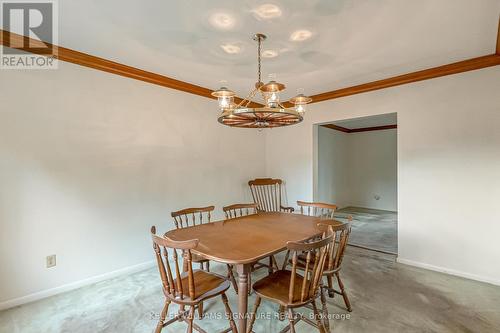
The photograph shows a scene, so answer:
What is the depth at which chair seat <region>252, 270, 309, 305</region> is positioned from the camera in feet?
5.33

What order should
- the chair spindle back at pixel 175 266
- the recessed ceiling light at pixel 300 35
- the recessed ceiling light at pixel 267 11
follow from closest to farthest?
the chair spindle back at pixel 175 266, the recessed ceiling light at pixel 267 11, the recessed ceiling light at pixel 300 35

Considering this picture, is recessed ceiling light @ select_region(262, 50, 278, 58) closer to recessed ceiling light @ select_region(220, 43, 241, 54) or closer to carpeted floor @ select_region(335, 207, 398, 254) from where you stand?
recessed ceiling light @ select_region(220, 43, 241, 54)

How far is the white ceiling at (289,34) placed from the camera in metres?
1.83

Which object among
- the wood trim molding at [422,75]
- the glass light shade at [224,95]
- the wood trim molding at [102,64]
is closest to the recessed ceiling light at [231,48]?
the glass light shade at [224,95]

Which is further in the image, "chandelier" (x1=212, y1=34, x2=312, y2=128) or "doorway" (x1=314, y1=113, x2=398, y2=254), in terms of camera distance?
"doorway" (x1=314, y1=113, x2=398, y2=254)

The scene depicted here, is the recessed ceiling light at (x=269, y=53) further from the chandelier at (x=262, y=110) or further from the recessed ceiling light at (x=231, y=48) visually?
the recessed ceiling light at (x=231, y=48)

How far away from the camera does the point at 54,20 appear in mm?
2021

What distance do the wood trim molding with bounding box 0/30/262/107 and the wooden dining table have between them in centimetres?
204

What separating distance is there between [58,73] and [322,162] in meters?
5.47

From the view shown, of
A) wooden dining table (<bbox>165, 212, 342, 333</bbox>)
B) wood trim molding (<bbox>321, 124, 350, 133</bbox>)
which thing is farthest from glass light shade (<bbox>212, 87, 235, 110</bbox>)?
wood trim molding (<bbox>321, 124, 350, 133</bbox>)

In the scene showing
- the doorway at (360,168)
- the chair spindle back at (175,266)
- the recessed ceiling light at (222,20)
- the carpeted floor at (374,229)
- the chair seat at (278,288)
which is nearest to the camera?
the chair spindle back at (175,266)

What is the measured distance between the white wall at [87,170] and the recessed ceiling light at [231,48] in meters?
1.26

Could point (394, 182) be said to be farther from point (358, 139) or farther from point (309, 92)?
point (309, 92)

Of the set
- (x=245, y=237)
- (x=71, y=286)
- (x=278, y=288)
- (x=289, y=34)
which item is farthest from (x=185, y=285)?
(x=289, y=34)
